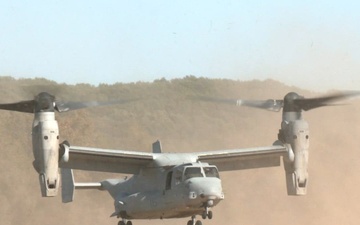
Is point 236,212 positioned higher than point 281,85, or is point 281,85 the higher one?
point 281,85

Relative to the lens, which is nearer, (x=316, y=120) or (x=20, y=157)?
(x=20, y=157)

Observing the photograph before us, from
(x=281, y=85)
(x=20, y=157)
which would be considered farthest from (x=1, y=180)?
(x=281, y=85)

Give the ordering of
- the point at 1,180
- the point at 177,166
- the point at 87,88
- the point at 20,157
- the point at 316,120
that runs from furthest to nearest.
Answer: the point at 87,88 → the point at 316,120 → the point at 20,157 → the point at 1,180 → the point at 177,166

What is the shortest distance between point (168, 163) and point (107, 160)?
233 cm

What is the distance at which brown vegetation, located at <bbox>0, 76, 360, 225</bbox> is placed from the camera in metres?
56.2

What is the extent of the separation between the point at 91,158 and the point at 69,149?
Answer: 2149 mm

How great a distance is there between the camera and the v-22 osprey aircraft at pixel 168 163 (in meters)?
36.5

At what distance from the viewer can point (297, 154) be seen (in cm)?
4050

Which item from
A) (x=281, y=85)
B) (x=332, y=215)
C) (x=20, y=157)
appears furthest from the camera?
(x=281, y=85)

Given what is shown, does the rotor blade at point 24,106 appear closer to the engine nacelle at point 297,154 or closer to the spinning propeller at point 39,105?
the spinning propeller at point 39,105

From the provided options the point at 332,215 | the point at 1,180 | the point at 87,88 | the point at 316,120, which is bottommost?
the point at 332,215

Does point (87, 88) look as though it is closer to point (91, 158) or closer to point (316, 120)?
point (316, 120)

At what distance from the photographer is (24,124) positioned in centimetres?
7862

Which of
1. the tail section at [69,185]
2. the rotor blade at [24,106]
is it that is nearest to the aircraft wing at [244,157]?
the tail section at [69,185]
